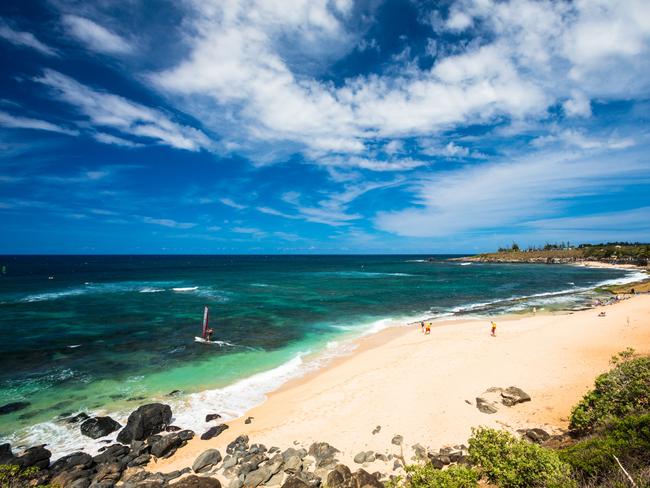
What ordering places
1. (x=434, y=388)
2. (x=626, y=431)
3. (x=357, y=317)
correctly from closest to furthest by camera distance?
(x=626, y=431) < (x=434, y=388) < (x=357, y=317)

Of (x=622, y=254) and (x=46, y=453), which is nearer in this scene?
(x=46, y=453)

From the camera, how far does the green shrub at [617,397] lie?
29.2ft

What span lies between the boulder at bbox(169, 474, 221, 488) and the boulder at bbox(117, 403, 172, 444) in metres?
4.28

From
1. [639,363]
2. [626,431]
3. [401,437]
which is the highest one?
[639,363]

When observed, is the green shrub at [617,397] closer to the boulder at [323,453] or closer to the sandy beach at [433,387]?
the sandy beach at [433,387]

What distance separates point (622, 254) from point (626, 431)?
147055 mm

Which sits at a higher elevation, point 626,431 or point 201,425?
point 626,431

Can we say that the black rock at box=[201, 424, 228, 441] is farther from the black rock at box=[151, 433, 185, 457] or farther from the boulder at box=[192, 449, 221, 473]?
the boulder at box=[192, 449, 221, 473]

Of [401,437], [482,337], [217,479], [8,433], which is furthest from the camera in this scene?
[482,337]

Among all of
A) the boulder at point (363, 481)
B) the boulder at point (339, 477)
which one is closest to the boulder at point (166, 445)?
the boulder at point (339, 477)

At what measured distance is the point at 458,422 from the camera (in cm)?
1187

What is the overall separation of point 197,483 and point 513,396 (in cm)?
1170

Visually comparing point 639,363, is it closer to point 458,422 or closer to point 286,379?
point 458,422

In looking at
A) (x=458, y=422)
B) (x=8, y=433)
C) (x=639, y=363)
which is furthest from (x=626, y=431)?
(x=8, y=433)
